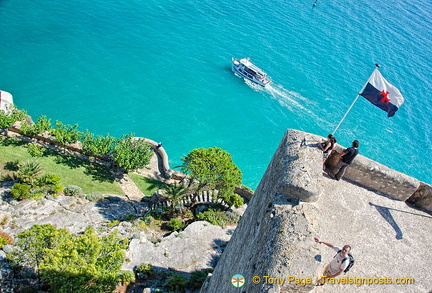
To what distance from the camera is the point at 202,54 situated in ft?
182

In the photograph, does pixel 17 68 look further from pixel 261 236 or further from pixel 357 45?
pixel 357 45

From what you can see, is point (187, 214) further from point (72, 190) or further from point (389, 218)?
point (389, 218)

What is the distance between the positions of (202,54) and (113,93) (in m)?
18.5

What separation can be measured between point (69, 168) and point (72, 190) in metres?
4.11

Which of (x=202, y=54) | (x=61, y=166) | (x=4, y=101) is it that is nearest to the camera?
(x=61, y=166)

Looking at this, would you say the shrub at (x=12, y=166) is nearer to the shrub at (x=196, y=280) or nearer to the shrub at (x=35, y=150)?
the shrub at (x=35, y=150)

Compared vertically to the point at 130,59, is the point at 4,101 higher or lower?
lower

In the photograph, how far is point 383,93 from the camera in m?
14.8

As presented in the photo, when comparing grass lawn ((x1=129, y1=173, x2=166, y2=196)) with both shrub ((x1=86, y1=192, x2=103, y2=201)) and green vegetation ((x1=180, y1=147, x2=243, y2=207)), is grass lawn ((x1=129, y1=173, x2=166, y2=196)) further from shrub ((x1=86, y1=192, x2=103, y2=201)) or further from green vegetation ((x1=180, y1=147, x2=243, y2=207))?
green vegetation ((x1=180, y1=147, x2=243, y2=207))

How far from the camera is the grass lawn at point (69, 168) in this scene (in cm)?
2746

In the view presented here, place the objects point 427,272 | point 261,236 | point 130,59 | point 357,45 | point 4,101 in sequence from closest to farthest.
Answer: point 261,236 → point 427,272 → point 4,101 → point 130,59 → point 357,45

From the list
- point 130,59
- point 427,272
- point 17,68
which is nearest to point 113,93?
point 130,59

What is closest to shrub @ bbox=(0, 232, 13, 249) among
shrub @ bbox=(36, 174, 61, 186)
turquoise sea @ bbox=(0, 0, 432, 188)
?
shrub @ bbox=(36, 174, 61, 186)

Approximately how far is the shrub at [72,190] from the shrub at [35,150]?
535 centimetres
